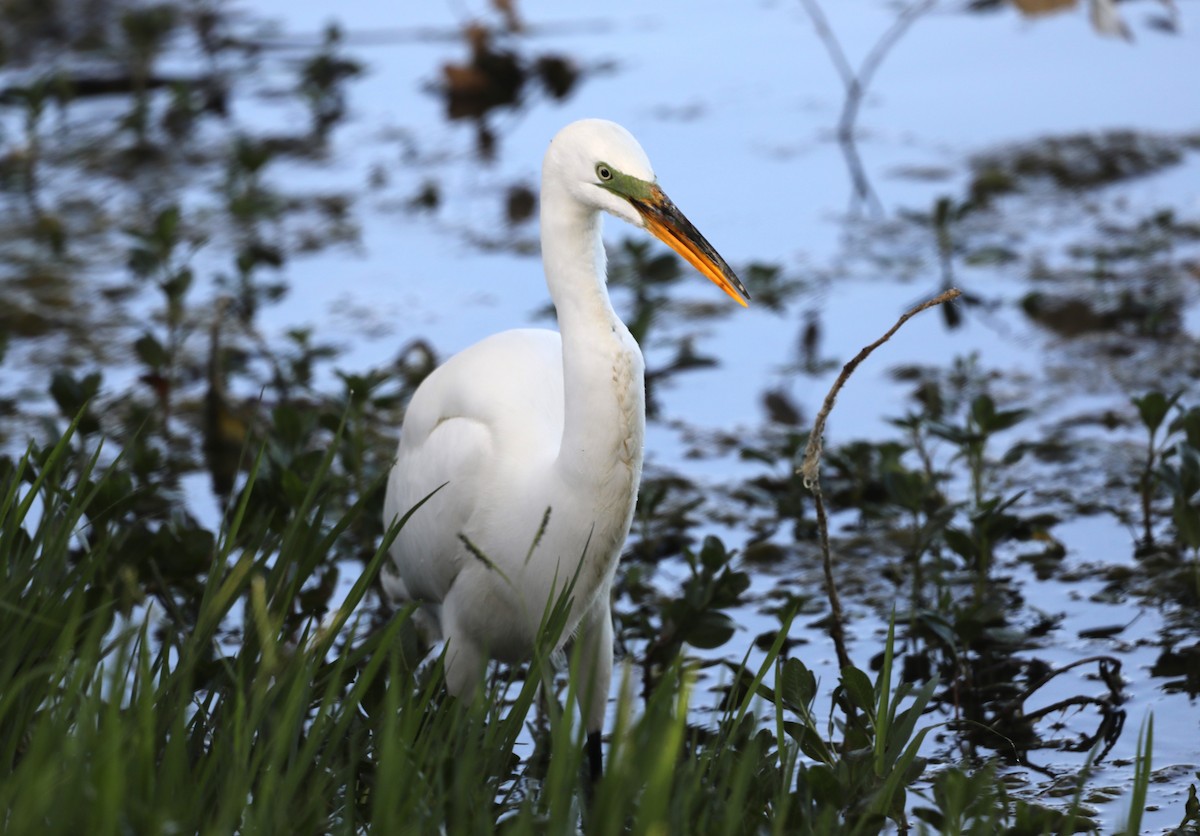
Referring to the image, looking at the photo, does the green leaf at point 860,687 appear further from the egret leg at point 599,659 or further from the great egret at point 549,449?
the egret leg at point 599,659

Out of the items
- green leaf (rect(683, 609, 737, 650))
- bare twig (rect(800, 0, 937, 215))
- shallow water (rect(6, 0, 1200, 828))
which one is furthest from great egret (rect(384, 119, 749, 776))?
bare twig (rect(800, 0, 937, 215))

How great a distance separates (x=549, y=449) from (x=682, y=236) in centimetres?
49

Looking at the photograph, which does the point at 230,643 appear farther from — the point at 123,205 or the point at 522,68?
the point at 522,68

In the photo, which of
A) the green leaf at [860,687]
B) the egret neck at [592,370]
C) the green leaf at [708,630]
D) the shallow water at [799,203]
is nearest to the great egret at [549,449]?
the egret neck at [592,370]

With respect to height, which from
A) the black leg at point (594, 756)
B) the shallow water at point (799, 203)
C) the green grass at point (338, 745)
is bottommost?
the green grass at point (338, 745)

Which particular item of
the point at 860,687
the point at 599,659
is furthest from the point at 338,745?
the point at 860,687

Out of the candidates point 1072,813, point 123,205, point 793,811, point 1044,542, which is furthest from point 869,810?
point 123,205

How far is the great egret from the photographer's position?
2445mm

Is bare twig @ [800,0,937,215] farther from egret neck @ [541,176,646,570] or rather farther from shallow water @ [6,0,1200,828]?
egret neck @ [541,176,646,570]

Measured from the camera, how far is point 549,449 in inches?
108

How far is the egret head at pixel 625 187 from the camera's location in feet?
7.90

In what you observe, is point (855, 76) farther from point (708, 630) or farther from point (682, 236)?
point (682, 236)

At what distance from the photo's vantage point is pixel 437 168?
6.59 m

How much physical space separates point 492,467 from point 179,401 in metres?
2.21
